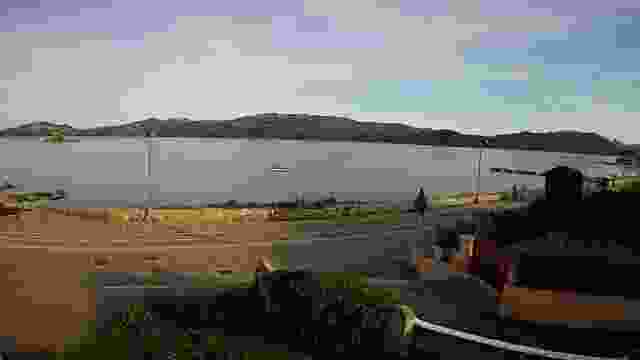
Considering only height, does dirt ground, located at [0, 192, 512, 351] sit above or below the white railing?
below

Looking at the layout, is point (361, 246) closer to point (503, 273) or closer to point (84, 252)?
point (84, 252)

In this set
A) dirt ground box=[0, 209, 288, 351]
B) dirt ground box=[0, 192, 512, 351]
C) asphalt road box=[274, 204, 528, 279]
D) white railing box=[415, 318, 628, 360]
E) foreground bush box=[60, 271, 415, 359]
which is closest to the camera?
white railing box=[415, 318, 628, 360]

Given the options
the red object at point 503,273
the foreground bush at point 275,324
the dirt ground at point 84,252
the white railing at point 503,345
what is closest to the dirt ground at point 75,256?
the dirt ground at point 84,252

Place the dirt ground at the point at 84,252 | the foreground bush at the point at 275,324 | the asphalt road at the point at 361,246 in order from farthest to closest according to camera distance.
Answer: the asphalt road at the point at 361,246
the dirt ground at the point at 84,252
the foreground bush at the point at 275,324

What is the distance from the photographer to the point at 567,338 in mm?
13797

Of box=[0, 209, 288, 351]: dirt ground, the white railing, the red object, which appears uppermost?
the red object

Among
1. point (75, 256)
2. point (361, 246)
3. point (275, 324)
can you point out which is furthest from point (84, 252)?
point (275, 324)

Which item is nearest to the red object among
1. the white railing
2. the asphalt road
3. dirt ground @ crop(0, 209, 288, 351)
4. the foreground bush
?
the white railing

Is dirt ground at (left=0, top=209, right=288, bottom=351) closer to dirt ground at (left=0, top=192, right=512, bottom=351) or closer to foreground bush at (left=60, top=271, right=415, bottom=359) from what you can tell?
dirt ground at (left=0, top=192, right=512, bottom=351)

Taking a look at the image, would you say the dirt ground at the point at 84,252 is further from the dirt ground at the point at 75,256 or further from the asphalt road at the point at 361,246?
the asphalt road at the point at 361,246

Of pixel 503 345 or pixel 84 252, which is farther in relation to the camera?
pixel 84 252

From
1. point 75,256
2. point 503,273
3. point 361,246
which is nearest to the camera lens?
point 503,273

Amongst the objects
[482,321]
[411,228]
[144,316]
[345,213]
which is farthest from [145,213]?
[482,321]

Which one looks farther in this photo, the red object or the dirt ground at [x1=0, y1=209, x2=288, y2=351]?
the dirt ground at [x1=0, y1=209, x2=288, y2=351]
